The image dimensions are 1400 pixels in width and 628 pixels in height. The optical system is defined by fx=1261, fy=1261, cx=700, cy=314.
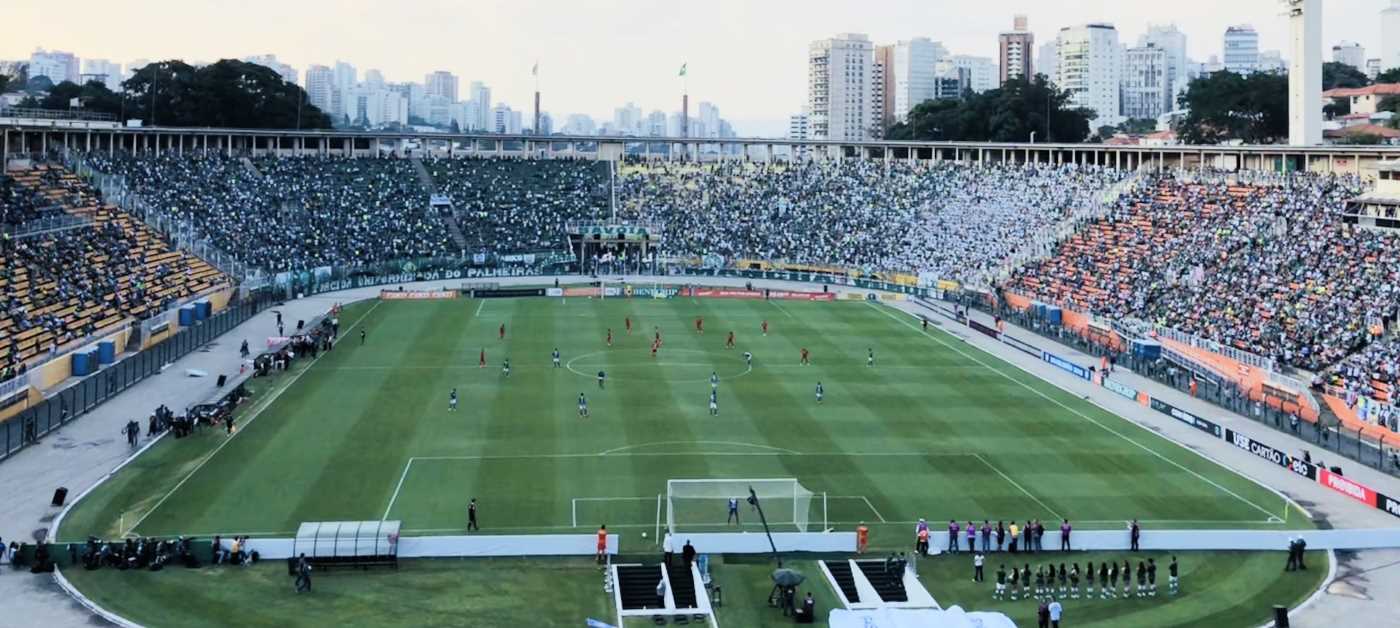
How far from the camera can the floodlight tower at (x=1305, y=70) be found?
84.2 meters

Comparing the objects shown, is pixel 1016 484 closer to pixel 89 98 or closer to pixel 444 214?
pixel 444 214

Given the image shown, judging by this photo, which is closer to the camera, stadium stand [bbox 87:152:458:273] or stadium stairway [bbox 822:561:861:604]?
stadium stairway [bbox 822:561:861:604]

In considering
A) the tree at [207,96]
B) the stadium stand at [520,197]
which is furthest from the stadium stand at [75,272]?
the tree at [207,96]

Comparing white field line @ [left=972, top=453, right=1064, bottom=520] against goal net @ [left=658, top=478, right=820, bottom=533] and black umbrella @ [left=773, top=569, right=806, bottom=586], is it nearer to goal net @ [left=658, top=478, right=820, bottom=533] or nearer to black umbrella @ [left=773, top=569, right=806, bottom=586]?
goal net @ [left=658, top=478, right=820, bottom=533]

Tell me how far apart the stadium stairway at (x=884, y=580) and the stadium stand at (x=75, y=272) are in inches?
1309

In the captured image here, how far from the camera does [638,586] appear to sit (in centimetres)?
2938

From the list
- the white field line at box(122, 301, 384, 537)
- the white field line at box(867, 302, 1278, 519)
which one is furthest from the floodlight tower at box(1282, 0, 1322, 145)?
the white field line at box(122, 301, 384, 537)

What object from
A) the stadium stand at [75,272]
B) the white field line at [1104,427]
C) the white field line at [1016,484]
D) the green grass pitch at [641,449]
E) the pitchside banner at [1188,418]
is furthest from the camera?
the stadium stand at [75,272]

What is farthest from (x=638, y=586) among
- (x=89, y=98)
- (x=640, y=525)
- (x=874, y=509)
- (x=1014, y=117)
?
(x=1014, y=117)

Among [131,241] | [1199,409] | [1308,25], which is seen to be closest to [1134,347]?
[1199,409]

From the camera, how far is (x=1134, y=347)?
6100cm

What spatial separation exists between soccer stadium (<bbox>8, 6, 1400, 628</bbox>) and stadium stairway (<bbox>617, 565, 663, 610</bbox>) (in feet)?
Result: 0.36

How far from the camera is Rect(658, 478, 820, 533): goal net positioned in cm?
3334

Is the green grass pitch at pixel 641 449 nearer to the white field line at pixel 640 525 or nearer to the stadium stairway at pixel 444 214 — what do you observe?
the white field line at pixel 640 525
